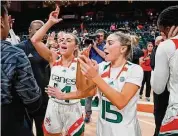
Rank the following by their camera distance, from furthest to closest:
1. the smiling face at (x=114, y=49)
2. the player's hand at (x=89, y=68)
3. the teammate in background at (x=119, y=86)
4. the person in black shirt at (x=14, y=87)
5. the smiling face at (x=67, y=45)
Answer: the smiling face at (x=67, y=45)
the smiling face at (x=114, y=49)
the teammate in background at (x=119, y=86)
the player's hand at (x=89, y=68)
the person in black shirt at (x=14, y=87)

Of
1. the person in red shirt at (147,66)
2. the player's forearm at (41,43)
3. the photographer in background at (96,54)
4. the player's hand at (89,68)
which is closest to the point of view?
the player's hand at (89,68)

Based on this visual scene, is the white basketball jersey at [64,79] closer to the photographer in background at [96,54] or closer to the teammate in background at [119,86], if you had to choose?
the teammate in background at [119,86]

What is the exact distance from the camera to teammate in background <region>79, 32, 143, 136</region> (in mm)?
2176

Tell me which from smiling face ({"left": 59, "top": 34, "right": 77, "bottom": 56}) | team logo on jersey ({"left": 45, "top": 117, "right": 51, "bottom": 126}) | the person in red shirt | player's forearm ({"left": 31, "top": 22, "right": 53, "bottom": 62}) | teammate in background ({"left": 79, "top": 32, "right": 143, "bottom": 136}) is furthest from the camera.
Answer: the person in red shirt

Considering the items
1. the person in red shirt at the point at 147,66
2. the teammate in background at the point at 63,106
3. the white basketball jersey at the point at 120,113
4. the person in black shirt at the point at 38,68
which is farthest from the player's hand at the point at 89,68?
the person in red shirt at the point at 147,66

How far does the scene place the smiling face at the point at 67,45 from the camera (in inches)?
135

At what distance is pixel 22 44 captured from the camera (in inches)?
126

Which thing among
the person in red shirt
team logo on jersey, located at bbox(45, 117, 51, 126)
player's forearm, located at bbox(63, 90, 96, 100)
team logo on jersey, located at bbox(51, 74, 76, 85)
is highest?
player's forearm, located at bbox(63, 90, 96, 100)

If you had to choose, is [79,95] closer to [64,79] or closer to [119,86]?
[119,86]

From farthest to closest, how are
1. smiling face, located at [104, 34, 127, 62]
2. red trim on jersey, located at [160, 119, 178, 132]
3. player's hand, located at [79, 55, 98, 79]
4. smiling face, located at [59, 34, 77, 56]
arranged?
smiling face, located at [59, 34, 77, 56] < smiling face, located at [104, 34, 127, 62] < red trim on jersey, located at [160, 119, 178, 132] < player's hand, located at [79, 55, 98, 79]

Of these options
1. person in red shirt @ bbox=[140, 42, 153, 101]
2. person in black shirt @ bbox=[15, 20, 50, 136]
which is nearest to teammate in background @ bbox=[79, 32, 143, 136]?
person in black shirt @ bbox=[15, 20, 50, 136]

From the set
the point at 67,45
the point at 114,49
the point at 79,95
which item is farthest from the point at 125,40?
the point at 67,45

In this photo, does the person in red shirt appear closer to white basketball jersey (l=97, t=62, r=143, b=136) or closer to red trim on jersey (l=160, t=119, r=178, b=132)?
white basketball jersey (l=97, t=62, r=143, b=136)

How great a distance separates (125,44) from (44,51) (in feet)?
3.74
